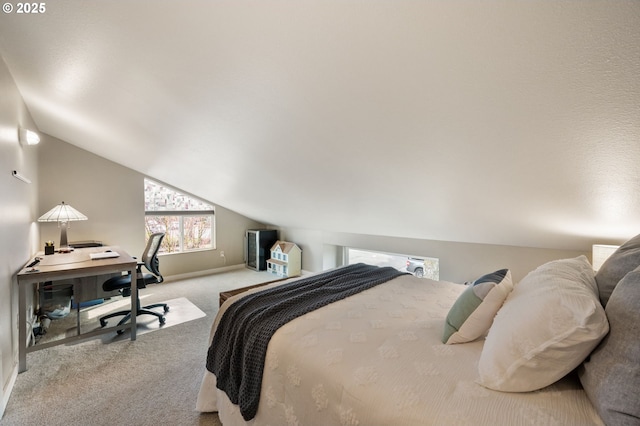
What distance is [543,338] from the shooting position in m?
0.92

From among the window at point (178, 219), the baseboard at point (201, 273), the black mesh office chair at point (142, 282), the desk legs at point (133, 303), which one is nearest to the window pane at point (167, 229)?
the window at point (178, 219)

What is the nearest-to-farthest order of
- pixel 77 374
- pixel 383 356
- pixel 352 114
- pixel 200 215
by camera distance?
1. pixel 383 356
2. pixel 352 114
3. pixel 77 374
4. pixel 200 215

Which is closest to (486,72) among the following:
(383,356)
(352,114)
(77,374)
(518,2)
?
(518,2)

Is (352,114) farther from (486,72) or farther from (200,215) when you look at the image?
(200,215)

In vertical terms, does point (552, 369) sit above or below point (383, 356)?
above

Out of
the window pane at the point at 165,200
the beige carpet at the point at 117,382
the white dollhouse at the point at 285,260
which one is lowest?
the beige carpet at the point at 117,382

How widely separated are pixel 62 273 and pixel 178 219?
8.98 feet

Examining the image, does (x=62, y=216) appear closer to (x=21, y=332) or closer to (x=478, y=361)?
(x=21, y=332)

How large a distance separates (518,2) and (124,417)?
2908 mm

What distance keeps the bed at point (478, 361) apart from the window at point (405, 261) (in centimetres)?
213

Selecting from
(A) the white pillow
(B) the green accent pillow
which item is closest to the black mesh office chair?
(B) the green accent pillow

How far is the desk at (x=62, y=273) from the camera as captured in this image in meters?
2.26

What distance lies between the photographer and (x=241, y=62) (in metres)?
1.49

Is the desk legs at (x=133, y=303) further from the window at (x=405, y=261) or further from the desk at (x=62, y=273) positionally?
the window at (x=405, y=261)
